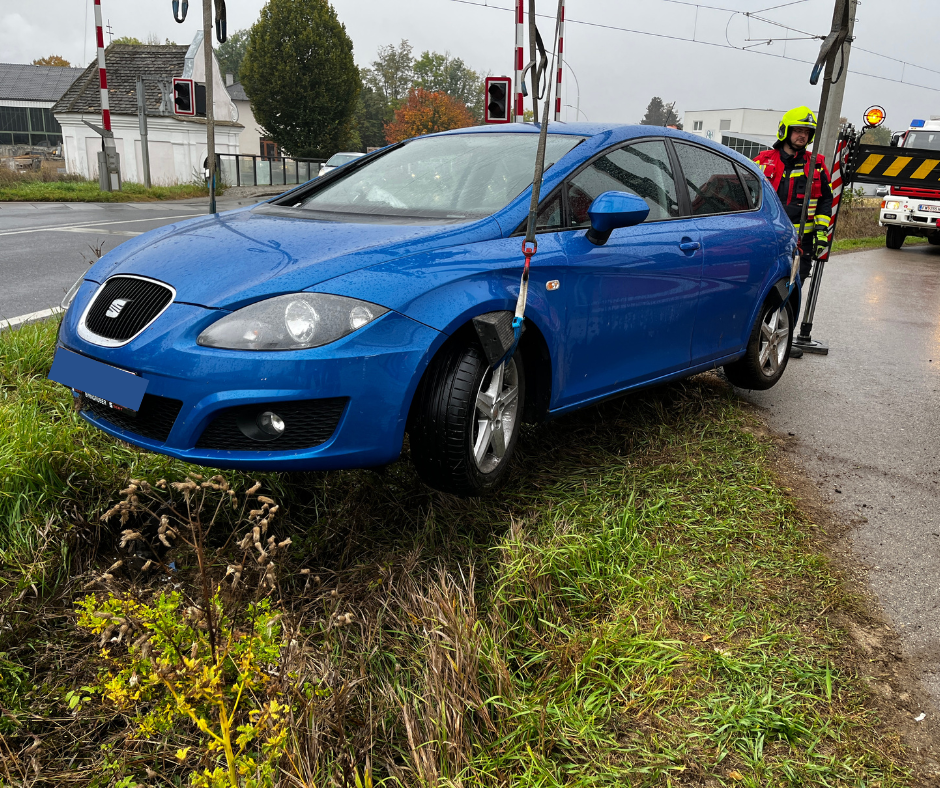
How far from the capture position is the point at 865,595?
290 centimetres

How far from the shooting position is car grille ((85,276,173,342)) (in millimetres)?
2736

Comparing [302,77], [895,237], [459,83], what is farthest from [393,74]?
[895,237]

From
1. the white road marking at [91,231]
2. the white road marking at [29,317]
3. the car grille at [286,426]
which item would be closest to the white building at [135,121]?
the white road marking at [91,231]

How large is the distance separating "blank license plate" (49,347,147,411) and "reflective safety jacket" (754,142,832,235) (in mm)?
5548

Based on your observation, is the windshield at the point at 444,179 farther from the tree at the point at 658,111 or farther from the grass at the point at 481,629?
the tree at the point at 658,111

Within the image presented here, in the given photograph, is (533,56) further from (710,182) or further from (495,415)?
(710,182)

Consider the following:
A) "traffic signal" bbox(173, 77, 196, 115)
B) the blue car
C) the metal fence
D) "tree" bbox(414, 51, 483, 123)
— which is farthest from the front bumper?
"tree" bbox(414, 51, 483, 123)

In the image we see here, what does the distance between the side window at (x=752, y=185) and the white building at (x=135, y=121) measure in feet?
113

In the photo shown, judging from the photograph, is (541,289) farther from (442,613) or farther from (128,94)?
(128,94)

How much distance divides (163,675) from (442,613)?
0.87 m

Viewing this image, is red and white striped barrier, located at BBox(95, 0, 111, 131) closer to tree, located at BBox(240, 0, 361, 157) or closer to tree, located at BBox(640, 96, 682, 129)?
tree, located at BBox(240, 0, 361, 157)

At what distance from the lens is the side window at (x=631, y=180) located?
138 inches

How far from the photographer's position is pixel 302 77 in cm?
4544

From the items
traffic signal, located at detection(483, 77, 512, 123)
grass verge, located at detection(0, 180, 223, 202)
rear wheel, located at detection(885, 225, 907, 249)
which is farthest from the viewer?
grass verge, located at detection(0, 180, 223, 202)
